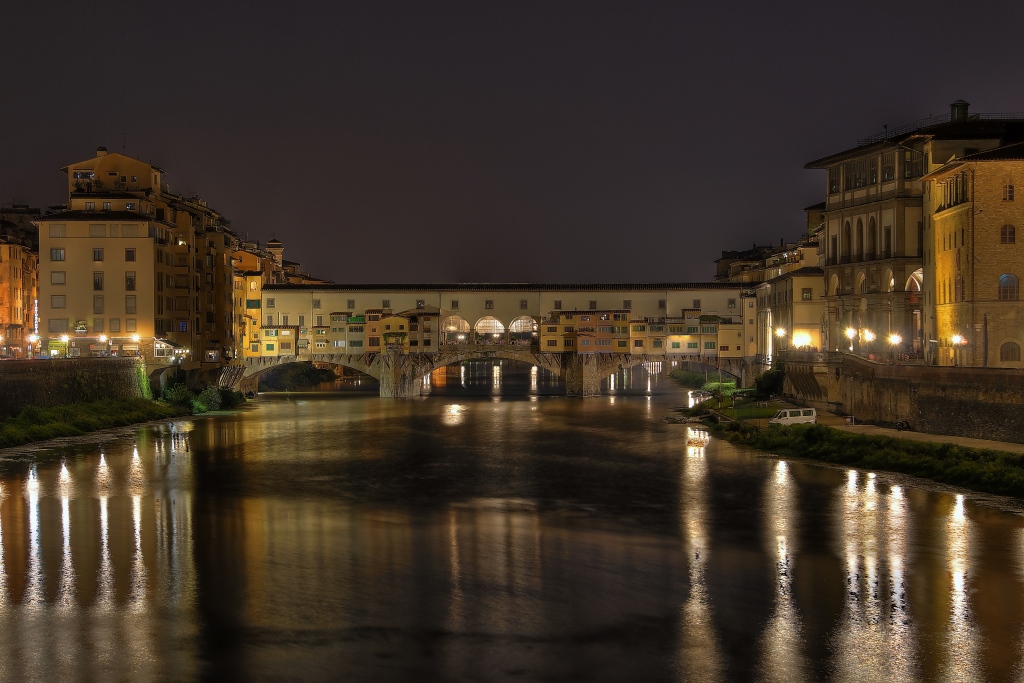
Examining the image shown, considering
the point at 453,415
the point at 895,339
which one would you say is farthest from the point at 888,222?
the point at 453,415

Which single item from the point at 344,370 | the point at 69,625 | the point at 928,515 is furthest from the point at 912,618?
the point at 344,370

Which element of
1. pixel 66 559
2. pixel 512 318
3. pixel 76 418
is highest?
pixel 512 318

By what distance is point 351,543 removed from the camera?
822 inches

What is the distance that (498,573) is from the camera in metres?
18.4

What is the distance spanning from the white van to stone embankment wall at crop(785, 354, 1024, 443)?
1733 millimetres

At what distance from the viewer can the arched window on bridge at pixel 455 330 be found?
242ft

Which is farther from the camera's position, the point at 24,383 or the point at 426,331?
the point at 426,331

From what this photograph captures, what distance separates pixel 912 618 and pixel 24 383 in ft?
115

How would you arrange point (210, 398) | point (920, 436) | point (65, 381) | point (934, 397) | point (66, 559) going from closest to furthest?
1. point (66, 559)
2. point (920, 436)
3. point (934, 397)
4. point (65, 381)
5. point (210, 398)

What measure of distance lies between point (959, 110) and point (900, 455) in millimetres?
25608

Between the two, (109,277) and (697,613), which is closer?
(697,613)

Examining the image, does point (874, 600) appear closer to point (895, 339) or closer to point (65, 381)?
point (895, 339)

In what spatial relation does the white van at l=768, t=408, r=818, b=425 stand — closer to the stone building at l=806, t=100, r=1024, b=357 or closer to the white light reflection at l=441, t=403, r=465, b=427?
the stone building at l=806, t=100, r=1024, b=357

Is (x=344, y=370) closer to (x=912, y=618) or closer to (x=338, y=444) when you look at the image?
(x=338, y=444)
